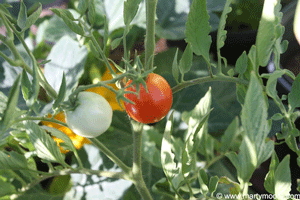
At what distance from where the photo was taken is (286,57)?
32 centimetres

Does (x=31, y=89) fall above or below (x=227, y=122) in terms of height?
above

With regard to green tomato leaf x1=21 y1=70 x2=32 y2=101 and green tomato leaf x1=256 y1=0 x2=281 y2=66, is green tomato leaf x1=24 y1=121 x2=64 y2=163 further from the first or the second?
green tomato leaf x1=256 y1=0 x2=281 y2=66

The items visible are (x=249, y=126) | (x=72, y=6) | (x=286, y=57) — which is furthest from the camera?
(x=72, y=6)

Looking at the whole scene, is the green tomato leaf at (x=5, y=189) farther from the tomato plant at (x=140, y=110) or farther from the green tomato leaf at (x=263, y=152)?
the green tomato leaf at (x=263, y=152)

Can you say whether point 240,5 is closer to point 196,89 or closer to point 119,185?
point 196,89

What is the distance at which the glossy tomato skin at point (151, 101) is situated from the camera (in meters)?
0.18

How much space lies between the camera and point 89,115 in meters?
0.17

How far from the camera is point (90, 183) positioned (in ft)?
1.15

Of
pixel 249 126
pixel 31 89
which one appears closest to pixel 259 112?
pixel 249 126

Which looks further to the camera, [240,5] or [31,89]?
[240,5]

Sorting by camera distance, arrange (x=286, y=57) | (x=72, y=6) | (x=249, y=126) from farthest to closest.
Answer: (x=72, y=6)
(x=286, y=57)
(x=249, y=126)

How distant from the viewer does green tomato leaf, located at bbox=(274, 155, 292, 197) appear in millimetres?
165

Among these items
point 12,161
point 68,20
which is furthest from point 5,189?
point 68,20

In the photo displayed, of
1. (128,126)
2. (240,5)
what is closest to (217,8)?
(240,5)
